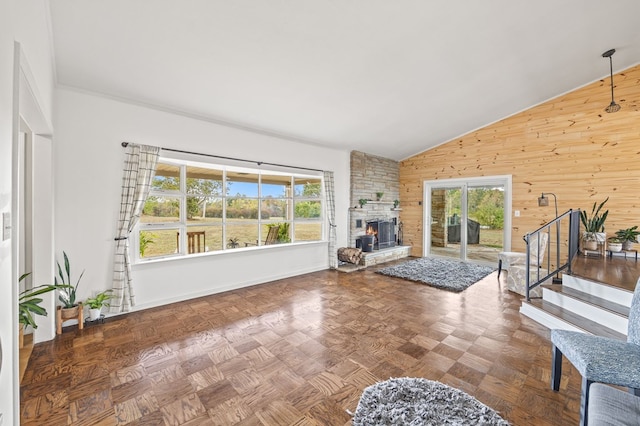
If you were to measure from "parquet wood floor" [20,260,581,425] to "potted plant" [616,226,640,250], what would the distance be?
7.87 feet

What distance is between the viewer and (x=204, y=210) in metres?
4.14

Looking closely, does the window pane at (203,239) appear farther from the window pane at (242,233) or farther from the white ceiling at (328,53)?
the white ceiling at (328,53)

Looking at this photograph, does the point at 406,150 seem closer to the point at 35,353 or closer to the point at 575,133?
the point at 575,133

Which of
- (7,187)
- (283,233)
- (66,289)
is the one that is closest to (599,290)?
(283,233)

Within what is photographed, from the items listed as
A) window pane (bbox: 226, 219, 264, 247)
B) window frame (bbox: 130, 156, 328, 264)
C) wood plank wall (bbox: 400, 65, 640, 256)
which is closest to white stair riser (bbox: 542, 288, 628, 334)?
wood plank wall (bbox: 400, 65, 640, 256)

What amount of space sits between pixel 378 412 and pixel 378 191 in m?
5.57

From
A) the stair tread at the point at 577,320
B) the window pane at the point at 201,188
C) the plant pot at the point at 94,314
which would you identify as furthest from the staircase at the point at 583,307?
the plant pot at the point at 94,314

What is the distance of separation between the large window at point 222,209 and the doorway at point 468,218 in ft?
10.4

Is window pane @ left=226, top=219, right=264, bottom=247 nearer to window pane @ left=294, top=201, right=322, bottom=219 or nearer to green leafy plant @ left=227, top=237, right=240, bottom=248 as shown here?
green leafy plant @ left=227, top=237, right=240, bottom=248

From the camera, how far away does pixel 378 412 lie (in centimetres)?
169

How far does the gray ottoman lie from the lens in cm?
112

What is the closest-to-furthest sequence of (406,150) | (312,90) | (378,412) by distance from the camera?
(378,412)
(312,90)
(406,150)

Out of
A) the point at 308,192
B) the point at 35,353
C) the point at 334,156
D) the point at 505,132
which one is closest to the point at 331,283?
the point at 308,192

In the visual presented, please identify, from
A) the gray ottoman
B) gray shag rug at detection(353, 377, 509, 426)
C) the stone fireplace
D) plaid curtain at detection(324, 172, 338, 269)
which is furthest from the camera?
the stone fireplace
